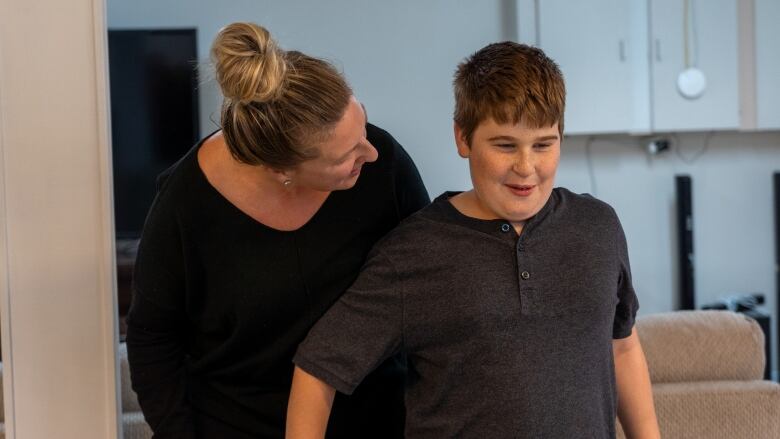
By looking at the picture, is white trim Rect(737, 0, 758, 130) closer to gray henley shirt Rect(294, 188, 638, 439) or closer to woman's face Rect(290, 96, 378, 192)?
gray henley shirt Rect(294, 188, 638, 439)

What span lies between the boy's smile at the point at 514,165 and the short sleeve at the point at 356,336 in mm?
158

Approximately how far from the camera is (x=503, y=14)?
175 inches

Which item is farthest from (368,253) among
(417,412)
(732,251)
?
(732,251)

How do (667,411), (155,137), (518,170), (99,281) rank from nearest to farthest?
(518,170)
(99,281)
(667,411)
(155,137)

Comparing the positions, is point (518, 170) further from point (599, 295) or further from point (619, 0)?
point (619, 0)

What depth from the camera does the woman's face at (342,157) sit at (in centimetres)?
106

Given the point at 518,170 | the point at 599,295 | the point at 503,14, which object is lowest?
the point at 599,295

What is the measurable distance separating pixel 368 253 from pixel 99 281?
35 cm

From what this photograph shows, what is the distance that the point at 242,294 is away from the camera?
1.18 metres

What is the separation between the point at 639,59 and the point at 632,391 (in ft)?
11.2

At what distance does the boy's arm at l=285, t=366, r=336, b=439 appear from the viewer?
1096mm

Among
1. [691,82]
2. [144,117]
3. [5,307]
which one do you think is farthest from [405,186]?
[691,82]

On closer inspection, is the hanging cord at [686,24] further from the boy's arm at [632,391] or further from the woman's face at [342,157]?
the woman's face at [342,157]

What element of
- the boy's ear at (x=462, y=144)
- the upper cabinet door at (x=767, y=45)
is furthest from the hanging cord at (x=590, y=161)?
the boy's ear at (x=462, y=144)
